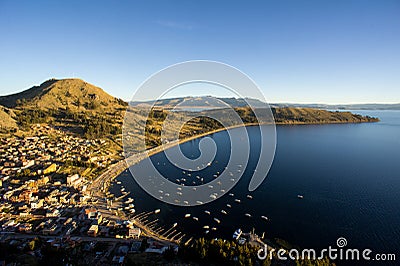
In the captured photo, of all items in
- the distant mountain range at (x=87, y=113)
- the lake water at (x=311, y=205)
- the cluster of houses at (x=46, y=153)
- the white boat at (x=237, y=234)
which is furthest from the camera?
the distant mountain range at (x=87, y=113)

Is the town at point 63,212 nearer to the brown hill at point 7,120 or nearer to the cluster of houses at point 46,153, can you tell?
the cluster of houses at point 46,153

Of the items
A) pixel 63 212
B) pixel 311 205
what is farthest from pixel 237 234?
pixel 63 212

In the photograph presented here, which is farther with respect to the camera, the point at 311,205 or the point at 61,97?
the point at 61,97

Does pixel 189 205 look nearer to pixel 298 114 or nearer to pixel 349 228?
pixel 349 228

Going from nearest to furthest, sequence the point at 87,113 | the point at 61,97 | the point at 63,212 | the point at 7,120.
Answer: the point at 63,212 → the point at 7,120 → the point at 87,113 → the point at 61,97

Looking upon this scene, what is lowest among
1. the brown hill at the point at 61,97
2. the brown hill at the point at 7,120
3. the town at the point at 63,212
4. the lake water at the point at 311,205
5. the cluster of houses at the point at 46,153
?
the lake water at the point at 311,205

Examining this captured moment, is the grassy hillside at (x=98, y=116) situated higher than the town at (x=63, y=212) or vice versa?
the grassy hillside at (x=98, y=116)

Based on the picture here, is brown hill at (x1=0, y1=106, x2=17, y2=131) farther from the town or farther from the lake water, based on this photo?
the lake water

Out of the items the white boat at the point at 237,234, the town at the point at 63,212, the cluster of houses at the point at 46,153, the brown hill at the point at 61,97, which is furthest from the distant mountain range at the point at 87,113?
the white boat at the point at 237,234

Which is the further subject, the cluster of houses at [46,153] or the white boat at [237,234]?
the cluster of houses at [46,153]

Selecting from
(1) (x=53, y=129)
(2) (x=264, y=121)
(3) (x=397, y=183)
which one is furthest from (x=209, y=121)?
(3) (x=397, y=183)

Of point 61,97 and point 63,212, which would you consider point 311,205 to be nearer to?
point 63,212

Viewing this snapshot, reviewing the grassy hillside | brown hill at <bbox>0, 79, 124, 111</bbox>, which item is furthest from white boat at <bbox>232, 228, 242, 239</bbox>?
brown hill at <bbox>0, 79, 124, 111</bbox>
